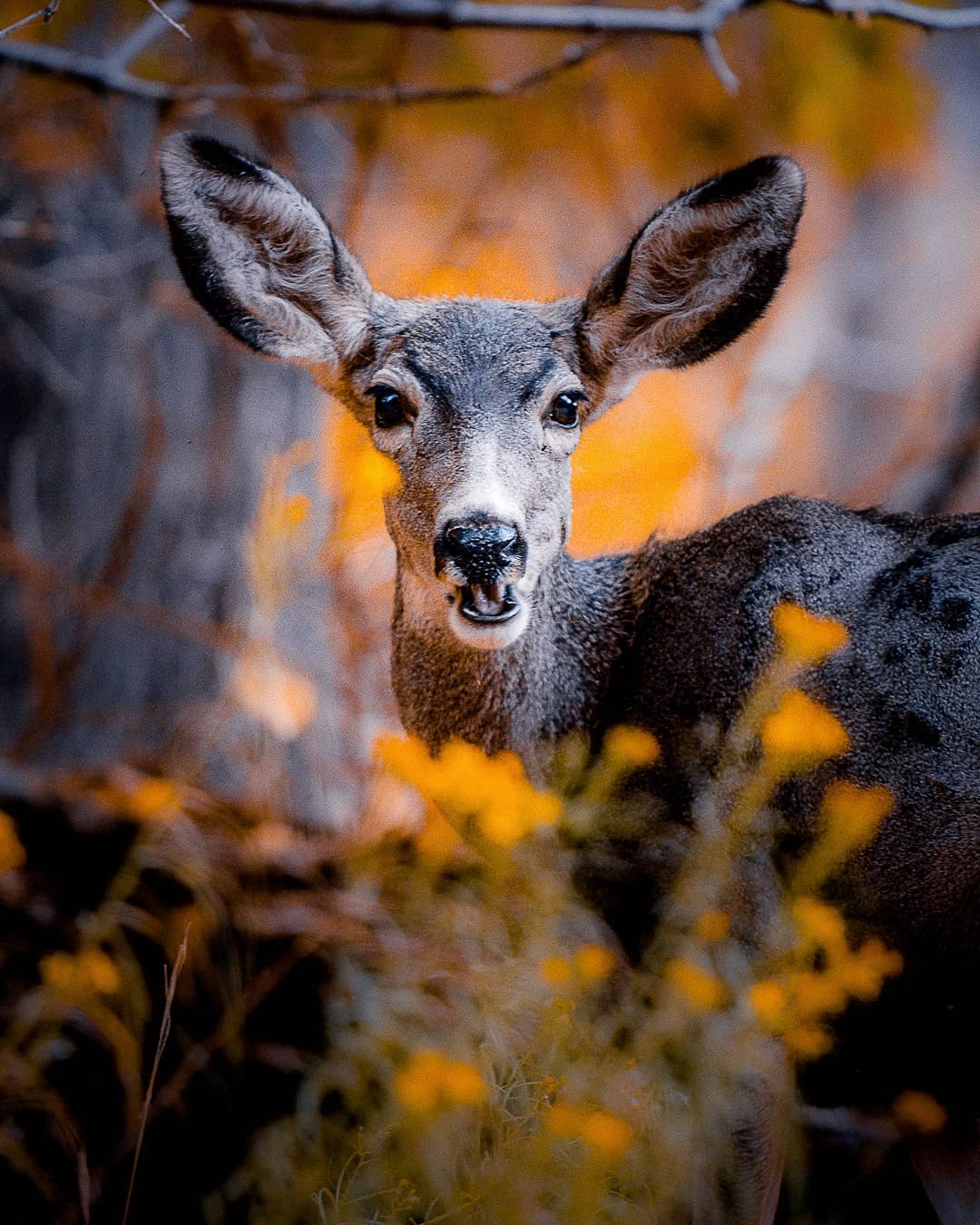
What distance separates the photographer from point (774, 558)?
112 inches

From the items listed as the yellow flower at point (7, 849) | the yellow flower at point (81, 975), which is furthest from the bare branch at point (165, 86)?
the yellow flower at point (81, 975)

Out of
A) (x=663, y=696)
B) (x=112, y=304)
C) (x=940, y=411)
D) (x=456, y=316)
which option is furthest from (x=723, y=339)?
(x=940, y=411)

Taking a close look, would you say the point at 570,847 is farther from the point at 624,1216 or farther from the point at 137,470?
the point at 137,470

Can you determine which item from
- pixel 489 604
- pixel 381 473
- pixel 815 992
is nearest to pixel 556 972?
pixel 815 992

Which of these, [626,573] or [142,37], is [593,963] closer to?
[626,573]

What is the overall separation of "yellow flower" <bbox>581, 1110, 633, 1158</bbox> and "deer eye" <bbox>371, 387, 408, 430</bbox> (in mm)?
1604

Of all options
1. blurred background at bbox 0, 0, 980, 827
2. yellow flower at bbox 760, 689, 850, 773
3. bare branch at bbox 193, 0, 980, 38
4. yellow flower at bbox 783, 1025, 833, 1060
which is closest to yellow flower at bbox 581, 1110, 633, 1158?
yellow flower at bbox 783, 1025, 833, 1060

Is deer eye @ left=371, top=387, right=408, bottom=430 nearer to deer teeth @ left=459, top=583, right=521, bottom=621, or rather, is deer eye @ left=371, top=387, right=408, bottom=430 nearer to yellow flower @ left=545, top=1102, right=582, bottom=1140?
deer teeth @ left=459, top=583, right=521, bottom=621

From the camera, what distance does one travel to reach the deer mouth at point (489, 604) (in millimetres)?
2465

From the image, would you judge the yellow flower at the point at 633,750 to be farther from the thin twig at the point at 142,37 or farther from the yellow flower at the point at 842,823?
the thin twig at the point at 142,37

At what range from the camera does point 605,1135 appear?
218 centimetres

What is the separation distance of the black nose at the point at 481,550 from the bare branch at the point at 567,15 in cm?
139

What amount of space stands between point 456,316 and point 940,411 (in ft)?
14.4

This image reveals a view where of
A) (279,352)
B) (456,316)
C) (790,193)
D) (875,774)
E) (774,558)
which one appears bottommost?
(875,774)
